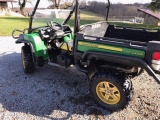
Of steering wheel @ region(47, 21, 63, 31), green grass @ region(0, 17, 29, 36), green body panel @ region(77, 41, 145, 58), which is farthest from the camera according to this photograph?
green grass @ region(0, 17, 29, 36)

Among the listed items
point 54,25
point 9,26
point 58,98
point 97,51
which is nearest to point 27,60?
point 54,25

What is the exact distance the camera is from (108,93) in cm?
303

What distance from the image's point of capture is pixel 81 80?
4129 millimetres

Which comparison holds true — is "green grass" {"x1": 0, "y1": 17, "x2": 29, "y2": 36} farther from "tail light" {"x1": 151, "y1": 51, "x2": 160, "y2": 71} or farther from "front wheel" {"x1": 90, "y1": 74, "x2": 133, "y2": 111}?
"tail light" {"x1": 151, "y1": 51, "x2": 160, "y2": 71}

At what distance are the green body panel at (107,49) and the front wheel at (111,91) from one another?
1.32 feet

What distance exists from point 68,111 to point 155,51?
5.37 feet

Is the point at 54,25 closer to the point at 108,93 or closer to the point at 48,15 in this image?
the point at 48,15

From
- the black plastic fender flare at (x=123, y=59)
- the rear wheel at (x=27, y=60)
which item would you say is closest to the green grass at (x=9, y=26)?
the rear wheel at (x=27, y=60)

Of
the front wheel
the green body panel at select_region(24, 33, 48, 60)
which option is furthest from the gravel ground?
the green body panel at select_region(24, 33, 48, 60)

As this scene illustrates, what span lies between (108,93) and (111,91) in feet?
0.24

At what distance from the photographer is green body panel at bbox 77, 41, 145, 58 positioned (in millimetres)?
2564

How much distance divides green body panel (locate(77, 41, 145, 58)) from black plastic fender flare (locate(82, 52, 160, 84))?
0.19 ft

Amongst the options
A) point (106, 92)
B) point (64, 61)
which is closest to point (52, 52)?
point (64, 61)

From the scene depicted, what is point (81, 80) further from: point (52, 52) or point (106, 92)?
point (106, 92)
